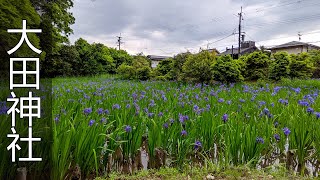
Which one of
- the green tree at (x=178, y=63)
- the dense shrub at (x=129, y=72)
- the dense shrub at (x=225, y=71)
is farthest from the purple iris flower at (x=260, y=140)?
the dense shrub at (x=129, y=72)

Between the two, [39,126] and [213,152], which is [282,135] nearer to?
[213,152]

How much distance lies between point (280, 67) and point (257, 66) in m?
1.27

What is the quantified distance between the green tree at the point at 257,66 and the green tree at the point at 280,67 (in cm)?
49

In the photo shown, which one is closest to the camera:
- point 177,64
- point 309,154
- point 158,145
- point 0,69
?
point 158,145

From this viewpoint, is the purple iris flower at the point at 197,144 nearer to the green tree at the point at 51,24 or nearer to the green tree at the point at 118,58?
the green tree at the point at 51,24

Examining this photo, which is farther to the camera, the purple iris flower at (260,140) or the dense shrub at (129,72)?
the dense shrub at (129,72)

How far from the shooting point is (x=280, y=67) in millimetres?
13758

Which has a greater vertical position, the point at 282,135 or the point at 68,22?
the point at 68,22

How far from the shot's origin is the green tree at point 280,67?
537 inches

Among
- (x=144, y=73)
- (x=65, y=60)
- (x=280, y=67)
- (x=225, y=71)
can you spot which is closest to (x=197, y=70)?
(x=225, y=71)

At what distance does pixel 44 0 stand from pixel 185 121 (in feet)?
55.0

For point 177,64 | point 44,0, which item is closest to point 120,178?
point 177,64

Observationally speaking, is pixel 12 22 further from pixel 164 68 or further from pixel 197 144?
pixel 164 68

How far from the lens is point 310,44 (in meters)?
34.4
